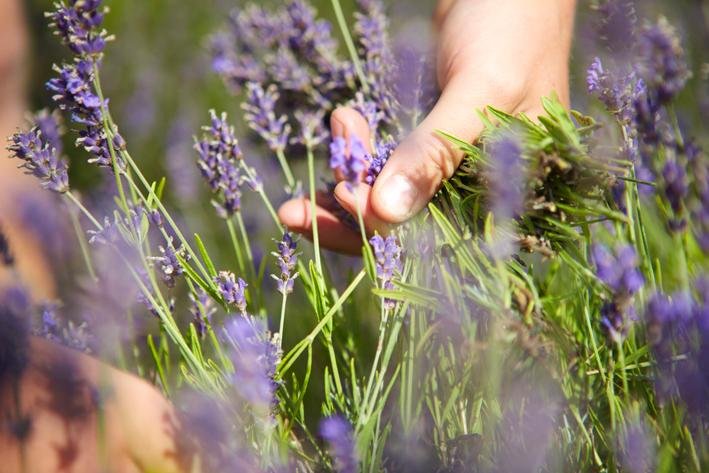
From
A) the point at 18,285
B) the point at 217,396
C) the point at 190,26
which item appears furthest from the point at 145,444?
the point at 190,26

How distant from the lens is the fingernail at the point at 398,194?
94 cm

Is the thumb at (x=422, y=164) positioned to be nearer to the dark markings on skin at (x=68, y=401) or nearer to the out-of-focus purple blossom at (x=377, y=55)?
the out-of-focus purple blossom at (x=377, y=55)

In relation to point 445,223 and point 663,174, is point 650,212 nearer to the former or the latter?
point 663,174

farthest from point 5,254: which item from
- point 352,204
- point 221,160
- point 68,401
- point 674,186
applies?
point 674,186

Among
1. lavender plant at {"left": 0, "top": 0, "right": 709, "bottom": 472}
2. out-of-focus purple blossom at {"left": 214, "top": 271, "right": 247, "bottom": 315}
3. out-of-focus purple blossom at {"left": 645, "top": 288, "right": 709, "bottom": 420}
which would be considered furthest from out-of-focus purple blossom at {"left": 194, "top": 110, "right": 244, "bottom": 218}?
out-of-focus purple blossom at {"left": 645, "top": 288, "right": 709, "bottom": 420}

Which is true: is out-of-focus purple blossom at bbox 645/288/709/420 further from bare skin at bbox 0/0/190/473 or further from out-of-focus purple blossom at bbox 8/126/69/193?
out-of-focus purple blossom at bbox 8/126/69/193

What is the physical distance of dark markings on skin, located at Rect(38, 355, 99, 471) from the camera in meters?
0.74

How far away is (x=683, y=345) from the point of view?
78 centimetres

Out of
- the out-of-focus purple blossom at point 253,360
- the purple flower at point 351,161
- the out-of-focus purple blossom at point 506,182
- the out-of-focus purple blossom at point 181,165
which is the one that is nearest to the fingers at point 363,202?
the purple flower at point 351,161

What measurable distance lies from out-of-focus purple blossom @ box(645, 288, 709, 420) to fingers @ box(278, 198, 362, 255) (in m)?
0.56

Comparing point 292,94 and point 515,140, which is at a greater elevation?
point 515,140

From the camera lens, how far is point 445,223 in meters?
0.88

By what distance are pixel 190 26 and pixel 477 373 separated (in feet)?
8.66

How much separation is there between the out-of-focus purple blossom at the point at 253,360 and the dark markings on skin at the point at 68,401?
0.50 ft
